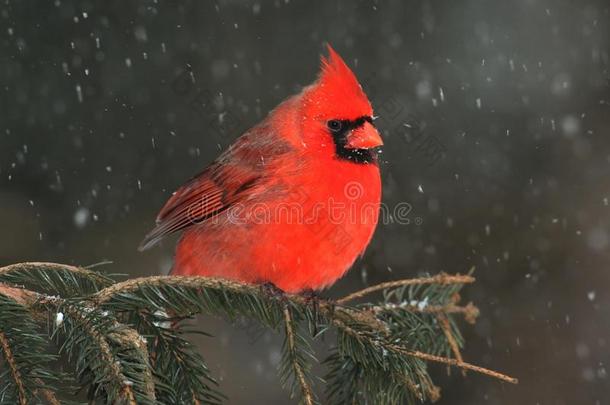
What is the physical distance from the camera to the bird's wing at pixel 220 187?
340 centimetres

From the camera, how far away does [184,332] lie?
6.97 feet

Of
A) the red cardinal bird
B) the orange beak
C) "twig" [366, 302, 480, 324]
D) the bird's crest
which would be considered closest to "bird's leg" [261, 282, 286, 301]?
"twig" [366, 302, 480, 324]

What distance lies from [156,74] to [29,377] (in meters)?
2.36

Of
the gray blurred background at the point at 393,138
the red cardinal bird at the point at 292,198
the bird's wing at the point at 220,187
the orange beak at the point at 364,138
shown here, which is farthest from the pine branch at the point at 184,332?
the gray blurred background at the point at 393,138

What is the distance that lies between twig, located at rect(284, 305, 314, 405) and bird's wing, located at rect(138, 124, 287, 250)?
1017 millimetres

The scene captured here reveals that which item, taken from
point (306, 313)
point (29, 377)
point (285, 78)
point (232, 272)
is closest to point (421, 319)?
point (306, 313)

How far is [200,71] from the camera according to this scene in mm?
3965

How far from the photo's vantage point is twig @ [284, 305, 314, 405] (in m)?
1.99

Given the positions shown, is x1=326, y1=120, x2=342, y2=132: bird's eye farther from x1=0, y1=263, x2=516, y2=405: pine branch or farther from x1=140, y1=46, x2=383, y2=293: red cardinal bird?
x1=0, y1=263, x2=516, y2=405: pine branch

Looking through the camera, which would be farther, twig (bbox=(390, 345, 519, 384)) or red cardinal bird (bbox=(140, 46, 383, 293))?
red cardinal bird (bbox=(140, 46, 383, 293))

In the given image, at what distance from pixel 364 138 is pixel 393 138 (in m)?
0.86

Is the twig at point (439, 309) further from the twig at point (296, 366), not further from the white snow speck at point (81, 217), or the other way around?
the white snow speck at point (81, 217)

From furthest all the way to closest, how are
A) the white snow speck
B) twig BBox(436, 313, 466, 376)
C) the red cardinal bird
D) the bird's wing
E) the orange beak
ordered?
the white snow speck → the bird's wing → the orange beak → the red cardinal bird → twig BBox(436, 313, 466, 376)

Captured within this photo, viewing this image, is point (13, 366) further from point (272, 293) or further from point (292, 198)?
point (292, 198)
